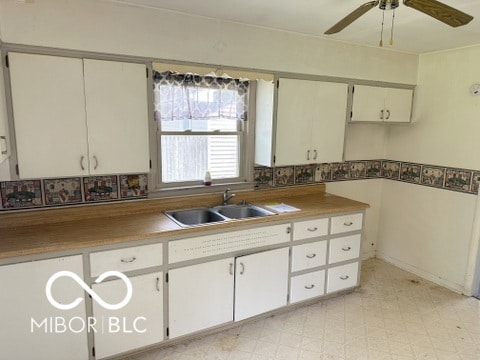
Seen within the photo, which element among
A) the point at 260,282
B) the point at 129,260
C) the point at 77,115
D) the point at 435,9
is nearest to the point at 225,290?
the point at 260,282

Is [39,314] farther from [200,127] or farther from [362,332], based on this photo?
[362,332]

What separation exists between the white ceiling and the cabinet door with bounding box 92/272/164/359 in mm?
1845

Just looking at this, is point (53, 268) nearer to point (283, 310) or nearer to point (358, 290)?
point (283, 310)

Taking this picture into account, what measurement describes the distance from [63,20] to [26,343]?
6.39ft

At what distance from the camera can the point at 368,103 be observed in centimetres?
325

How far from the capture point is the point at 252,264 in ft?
8.32

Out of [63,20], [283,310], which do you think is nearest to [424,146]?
[283,310]

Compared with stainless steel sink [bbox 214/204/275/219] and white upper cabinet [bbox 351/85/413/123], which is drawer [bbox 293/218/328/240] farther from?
white upper cabinet [bbox 351/85/413/123]

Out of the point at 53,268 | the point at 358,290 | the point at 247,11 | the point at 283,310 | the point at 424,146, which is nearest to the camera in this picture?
the point at 53,268

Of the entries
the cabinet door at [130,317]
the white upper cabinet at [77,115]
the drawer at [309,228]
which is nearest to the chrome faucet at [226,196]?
the drawer at [309,228]

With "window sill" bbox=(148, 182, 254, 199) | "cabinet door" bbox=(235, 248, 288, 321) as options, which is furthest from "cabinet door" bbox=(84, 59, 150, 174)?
"cabinet door" bbox=(235, 248, 288, 321)

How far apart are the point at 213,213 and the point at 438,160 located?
2408mm

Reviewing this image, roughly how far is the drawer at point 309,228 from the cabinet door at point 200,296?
2.04 ft

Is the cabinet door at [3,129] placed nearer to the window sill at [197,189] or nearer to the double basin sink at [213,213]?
the window sill at [197,189]
